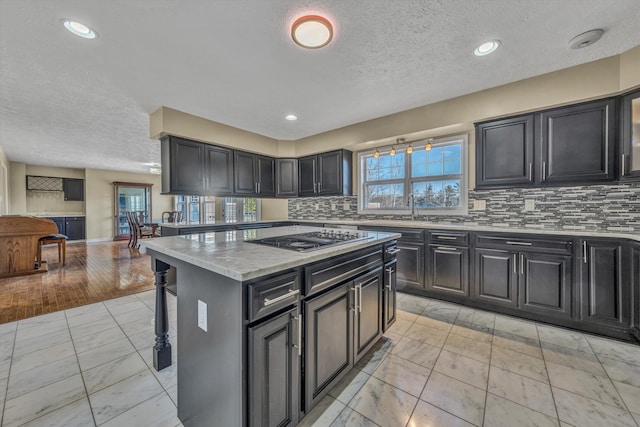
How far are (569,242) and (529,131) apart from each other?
3.91 ft

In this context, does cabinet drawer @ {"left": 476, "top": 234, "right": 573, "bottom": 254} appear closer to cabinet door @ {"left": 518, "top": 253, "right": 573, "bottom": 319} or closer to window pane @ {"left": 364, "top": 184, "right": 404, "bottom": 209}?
cabinet door @ {"left": 518, "top": 253, "right": 573, "bottom": 319}

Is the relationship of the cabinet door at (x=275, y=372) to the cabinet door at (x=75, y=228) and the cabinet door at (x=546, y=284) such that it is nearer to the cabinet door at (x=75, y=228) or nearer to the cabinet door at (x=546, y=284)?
the cabinet door at (x=546, y=284)

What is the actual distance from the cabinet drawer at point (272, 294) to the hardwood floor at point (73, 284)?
330 centimetres

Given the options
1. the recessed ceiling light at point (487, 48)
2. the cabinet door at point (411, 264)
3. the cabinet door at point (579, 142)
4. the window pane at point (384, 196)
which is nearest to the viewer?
the recessed ceiling light at point (487, 48)

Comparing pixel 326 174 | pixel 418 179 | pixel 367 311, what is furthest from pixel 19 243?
pixel 418 179

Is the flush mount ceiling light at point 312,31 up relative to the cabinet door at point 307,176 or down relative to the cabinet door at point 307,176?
up

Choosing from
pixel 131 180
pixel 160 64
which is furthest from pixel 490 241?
pixel 131 180

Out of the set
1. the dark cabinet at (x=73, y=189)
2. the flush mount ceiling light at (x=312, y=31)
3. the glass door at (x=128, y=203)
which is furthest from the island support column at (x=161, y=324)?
the dark cabinet at (x=73, y=189)

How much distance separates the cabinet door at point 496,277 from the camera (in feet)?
8.43

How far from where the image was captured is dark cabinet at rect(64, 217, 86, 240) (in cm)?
786

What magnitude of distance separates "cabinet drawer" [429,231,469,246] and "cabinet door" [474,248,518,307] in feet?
0.56

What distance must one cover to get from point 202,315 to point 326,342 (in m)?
0.70

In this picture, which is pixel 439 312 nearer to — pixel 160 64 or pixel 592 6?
pixel 592 6

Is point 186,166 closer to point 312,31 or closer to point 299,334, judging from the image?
point 312,31
